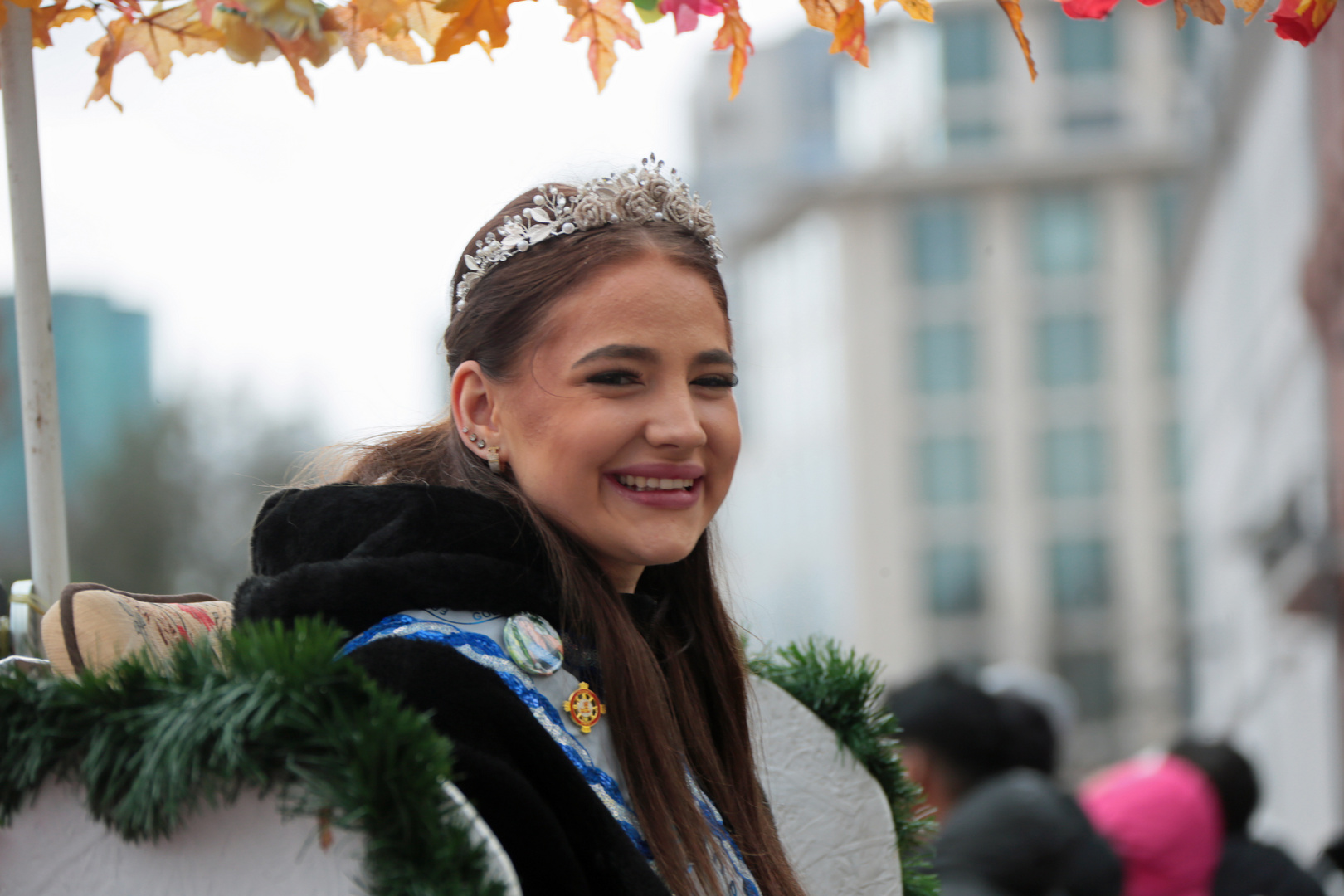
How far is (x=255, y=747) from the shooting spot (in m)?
1.53

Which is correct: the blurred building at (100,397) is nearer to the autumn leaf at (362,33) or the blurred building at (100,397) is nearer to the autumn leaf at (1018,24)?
the autumn leaf at (362,33)

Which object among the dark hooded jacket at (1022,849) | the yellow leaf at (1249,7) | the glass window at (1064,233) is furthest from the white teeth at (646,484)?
the glass window at (1064,233)

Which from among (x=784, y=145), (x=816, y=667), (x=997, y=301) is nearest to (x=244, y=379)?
(x=816, y=667)

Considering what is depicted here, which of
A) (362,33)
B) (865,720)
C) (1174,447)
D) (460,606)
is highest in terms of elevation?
(362,33)

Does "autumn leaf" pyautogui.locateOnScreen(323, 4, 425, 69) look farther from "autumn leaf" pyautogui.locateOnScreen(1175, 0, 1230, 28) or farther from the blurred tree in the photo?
the blurred tree

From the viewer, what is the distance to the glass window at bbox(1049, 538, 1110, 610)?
49.6 metres

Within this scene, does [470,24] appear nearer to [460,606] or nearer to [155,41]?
[155,41]

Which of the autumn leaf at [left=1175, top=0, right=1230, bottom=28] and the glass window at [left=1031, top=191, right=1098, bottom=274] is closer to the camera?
the autumn leaf at [left=1175, top=0, right=1230, bottom=28]

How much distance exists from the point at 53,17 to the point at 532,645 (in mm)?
1147

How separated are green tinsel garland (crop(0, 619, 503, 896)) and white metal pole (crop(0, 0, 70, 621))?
559mm

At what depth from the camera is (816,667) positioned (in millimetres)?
2650

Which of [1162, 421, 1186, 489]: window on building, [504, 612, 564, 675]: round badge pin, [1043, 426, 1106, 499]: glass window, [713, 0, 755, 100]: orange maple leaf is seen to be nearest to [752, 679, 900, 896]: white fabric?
Result: [504, 612, 564, 675]: round badge pin

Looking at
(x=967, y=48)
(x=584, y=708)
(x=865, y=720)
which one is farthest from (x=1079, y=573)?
(x=584, y=708)

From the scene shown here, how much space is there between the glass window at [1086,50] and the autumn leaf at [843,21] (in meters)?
52.1
